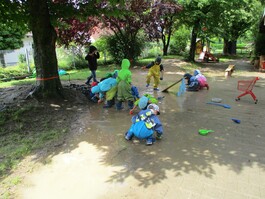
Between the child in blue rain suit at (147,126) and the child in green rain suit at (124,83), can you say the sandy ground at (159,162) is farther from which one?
the child in green rain suit at (124,83)

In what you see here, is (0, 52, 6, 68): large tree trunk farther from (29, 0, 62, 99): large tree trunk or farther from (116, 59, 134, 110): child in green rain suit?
(116, 59, 134, 110): child in green rain suit

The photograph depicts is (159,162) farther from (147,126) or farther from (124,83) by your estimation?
(124,83)

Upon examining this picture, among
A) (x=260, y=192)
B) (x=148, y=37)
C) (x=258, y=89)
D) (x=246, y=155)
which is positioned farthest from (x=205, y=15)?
(x=260, y=192)

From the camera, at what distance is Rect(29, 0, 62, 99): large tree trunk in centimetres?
727

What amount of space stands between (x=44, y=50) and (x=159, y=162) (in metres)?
5.04

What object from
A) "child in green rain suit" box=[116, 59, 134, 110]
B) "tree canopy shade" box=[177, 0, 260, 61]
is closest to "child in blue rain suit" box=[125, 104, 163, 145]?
"child in green rain suit" box=[116, 59, 134, 110]

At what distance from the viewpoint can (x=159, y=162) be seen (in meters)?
4.44

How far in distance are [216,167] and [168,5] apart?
13232mm

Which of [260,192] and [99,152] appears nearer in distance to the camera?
[260,192]

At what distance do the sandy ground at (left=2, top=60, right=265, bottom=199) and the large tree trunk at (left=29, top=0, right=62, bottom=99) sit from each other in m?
1.65

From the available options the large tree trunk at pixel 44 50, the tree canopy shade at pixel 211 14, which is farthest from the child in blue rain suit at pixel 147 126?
the tree canopy shade at pixel 211 14

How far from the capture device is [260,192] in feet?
12.0

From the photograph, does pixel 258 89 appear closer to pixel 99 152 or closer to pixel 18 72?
pixel 99 152

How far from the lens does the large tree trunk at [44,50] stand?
23.9 feet
